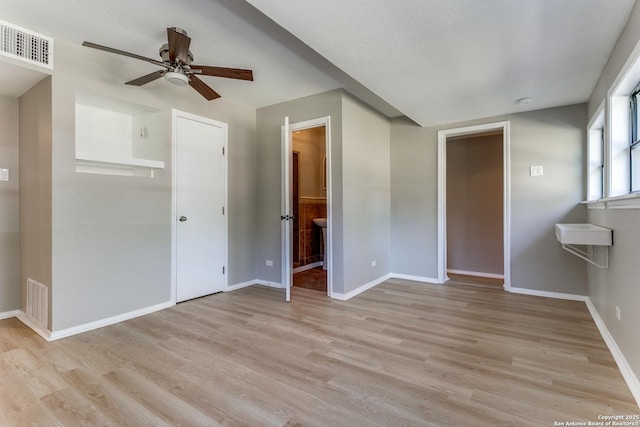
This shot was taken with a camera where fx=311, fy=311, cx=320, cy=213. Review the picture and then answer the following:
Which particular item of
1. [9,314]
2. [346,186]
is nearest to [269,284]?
[346,186]

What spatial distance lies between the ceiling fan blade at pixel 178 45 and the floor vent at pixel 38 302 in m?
2.21

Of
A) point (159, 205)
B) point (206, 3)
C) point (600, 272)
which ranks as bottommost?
point (600, 272)

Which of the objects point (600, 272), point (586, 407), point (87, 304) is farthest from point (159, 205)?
point (600, 272)

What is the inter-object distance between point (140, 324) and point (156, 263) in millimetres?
638

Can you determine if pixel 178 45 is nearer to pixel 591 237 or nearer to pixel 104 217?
pixel 104 217

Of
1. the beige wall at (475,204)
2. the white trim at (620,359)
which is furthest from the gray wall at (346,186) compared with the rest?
the white trim at (620,359)

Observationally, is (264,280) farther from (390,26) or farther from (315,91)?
(390,26)

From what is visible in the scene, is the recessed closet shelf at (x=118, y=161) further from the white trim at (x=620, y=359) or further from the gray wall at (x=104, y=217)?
the white trim at (x=620, y=359)

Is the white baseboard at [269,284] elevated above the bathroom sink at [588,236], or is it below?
below

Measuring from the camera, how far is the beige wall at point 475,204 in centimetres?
511

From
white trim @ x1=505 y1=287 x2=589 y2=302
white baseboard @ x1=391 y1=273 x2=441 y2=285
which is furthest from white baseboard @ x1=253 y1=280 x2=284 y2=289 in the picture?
white trim @ x1=505 y1=287 x2=589 y2=302

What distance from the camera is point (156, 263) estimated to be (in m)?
3.29

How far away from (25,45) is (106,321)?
7.79ft

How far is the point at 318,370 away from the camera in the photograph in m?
2.09
